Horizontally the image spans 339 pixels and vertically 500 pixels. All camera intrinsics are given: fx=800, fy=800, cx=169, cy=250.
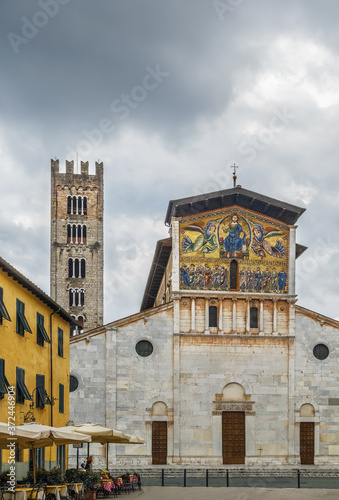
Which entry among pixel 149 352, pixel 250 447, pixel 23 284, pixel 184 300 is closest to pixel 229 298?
pixel 184 300

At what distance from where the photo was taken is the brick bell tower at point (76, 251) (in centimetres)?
9394

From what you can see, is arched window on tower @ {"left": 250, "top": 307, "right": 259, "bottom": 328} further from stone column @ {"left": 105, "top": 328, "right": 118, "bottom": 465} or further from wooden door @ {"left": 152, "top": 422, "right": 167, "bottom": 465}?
stone column @ {"left": 105, "top": 328, "right": 118, "bottom": 465}

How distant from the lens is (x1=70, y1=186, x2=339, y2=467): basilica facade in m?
45.6

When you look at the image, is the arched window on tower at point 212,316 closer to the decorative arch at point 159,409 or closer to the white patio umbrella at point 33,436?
the decorative arch at point 159,409

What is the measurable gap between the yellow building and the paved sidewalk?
464 centimetres

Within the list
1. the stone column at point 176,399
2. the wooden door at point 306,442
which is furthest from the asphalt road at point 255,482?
the stone column at point 176,399

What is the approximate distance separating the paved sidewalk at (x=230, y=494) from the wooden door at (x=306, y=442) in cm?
1480

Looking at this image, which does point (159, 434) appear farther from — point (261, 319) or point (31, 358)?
point (31, 358)

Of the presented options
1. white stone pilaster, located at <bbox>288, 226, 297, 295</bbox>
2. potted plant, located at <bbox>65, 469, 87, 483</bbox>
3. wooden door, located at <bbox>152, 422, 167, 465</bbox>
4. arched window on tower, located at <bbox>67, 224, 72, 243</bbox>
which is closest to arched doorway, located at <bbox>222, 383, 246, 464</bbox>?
wooden door, located at <bbox>152, 422, 167, 465</bbox>

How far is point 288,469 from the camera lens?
145ft

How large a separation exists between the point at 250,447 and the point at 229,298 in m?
8.64

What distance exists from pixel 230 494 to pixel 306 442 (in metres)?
18.5

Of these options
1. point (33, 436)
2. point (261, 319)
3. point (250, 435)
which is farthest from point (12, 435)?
point (261, 319)

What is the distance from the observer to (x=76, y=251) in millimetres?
95125
